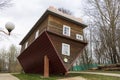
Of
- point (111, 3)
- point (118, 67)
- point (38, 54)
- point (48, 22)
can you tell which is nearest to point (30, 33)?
point (38, 54)

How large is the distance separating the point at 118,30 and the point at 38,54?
581 inches

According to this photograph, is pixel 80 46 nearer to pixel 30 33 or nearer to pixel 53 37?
pixel 53 37

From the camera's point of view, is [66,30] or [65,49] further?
[66,30]

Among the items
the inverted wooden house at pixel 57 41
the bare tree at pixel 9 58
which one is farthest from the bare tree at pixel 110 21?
the bare tree at pixel 9 58

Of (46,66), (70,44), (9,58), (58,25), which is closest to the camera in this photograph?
(46,66)

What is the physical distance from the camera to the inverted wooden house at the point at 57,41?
17391mm

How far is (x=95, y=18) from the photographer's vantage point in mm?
31375

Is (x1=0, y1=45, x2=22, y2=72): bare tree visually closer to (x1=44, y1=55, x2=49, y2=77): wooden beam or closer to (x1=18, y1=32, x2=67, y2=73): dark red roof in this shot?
(x1=18, y1=32, x2=67, y2=73): dark red roof

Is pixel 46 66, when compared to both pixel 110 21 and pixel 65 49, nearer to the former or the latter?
pixel 65 49

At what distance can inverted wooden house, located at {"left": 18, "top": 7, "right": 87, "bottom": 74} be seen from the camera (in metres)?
17.4

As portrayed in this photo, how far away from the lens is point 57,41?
17.9 meters

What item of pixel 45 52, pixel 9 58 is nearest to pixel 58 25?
pixel 45 52

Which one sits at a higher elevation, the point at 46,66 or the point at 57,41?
the point at 57,41

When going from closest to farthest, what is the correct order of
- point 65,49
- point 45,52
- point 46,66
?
point 46,66 → point 45,52 → point 65,49
